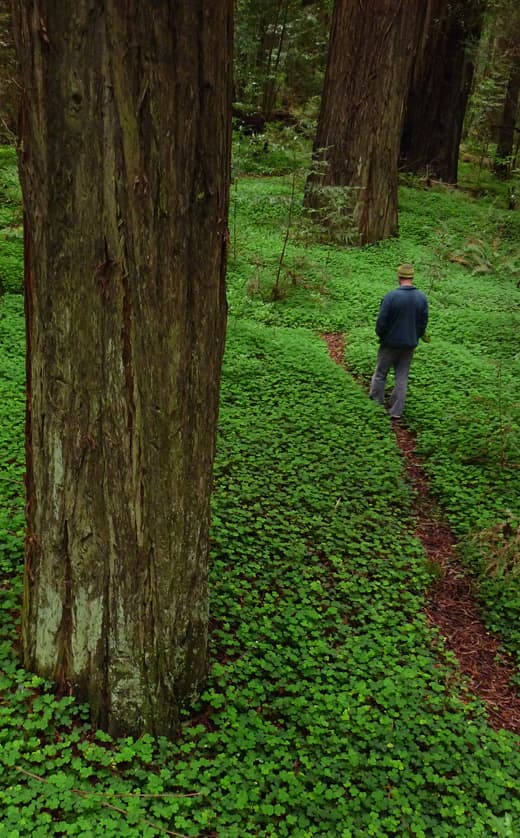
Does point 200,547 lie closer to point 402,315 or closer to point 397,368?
point 402,315

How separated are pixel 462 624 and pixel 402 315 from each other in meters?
3.93

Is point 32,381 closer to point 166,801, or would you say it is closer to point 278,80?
point 166,801

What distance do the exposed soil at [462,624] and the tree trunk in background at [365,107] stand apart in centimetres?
777

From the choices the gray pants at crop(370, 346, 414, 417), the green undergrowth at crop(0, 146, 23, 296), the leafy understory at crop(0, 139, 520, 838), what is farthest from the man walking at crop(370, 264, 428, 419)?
the green undergrowth at crop(0, 146, 23, 296)

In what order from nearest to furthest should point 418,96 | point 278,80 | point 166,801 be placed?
point 166,801
point 418,96
point 278,80

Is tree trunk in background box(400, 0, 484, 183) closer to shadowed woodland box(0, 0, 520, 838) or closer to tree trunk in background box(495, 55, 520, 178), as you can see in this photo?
tree trunk in background box(495, 55, 520, 178)

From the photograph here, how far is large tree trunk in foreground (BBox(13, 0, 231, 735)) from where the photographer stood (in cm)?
236

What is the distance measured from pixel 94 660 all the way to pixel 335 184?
12.0m

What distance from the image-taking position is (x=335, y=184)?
43.7 feet

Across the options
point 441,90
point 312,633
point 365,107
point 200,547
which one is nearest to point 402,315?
point 312,633

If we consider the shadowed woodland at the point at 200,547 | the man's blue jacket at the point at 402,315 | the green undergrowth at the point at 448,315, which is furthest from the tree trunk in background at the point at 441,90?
the shadowed woodland at the point at 200,547

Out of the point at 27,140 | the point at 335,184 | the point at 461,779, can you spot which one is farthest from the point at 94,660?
the point at 335,184

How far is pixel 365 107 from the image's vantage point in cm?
1270

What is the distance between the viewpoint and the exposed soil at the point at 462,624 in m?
4.38
